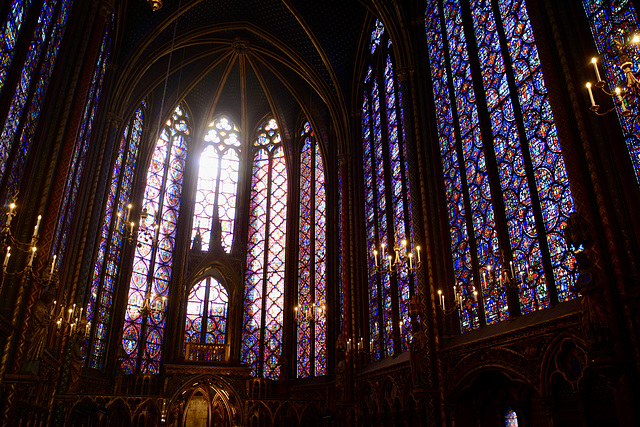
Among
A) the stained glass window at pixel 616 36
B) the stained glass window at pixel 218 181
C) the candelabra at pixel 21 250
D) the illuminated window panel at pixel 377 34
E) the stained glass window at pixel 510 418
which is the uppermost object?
the illuminated window panel at pixel 377 34

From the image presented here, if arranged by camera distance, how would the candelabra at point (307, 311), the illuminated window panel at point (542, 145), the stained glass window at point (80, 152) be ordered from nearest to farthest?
the illuminated window panel at point (542, 145), the stained glass window at point (80, 152), the candelabra at point (307, 311)

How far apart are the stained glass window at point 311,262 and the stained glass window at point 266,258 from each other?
3.44 ft

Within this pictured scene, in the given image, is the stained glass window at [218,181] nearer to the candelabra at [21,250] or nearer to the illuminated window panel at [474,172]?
the illuminated window panel at [474,172]

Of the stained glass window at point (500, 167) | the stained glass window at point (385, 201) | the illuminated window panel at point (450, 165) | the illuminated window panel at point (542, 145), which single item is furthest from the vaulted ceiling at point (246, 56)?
the illuminated window panel at point (542, 145)

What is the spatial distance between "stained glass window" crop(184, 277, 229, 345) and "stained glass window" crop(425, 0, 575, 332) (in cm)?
1211

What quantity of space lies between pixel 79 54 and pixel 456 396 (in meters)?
12.2

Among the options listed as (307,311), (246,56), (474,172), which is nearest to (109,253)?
(307,311)

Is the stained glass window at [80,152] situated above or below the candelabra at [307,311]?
above

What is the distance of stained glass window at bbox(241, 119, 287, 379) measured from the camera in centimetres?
2225

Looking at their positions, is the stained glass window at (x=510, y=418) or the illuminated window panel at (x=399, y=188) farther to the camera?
the illuminated window panel at (x=399, y=188)

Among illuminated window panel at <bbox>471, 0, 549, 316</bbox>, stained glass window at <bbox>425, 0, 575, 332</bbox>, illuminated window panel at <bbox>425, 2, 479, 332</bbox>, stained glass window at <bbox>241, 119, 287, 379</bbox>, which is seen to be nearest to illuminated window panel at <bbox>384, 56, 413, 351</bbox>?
illuminated window panel at <bbox>425, 2, 479, 332</bbox>

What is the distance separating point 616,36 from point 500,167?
3.58 m

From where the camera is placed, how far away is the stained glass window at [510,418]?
10.9 m

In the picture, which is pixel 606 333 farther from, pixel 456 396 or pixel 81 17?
pixel 81 17
